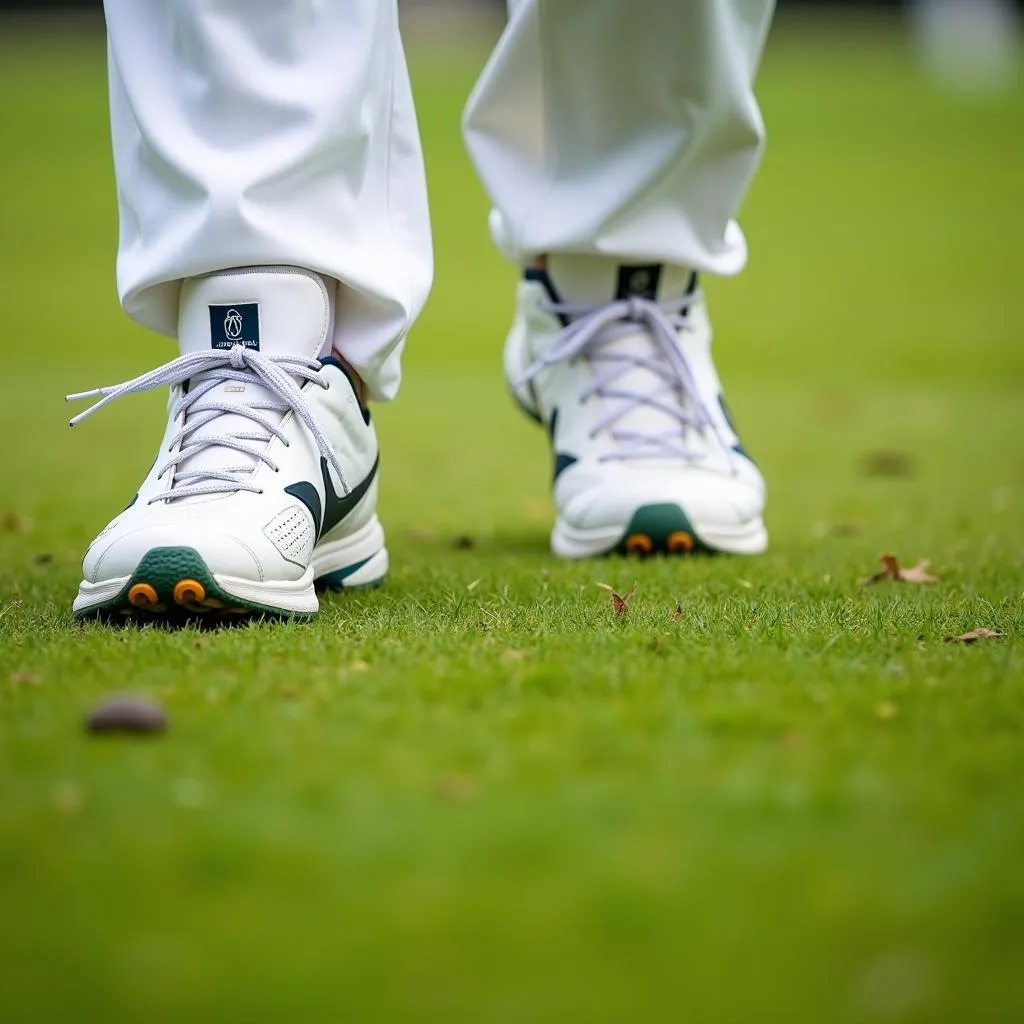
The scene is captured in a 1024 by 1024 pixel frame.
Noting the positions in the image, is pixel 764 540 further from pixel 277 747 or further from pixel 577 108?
pixel 277 747

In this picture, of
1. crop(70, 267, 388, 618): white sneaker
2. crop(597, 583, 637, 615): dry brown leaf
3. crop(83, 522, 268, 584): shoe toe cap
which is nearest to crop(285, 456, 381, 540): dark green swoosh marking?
crop(70, 267, 388, 618): white sneaker

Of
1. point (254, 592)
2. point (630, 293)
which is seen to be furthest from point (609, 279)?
point (254, 592)

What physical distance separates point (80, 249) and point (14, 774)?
1052 cm

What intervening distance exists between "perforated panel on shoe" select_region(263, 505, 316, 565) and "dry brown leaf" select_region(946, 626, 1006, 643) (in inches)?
25.8

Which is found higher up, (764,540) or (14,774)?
(14,774)

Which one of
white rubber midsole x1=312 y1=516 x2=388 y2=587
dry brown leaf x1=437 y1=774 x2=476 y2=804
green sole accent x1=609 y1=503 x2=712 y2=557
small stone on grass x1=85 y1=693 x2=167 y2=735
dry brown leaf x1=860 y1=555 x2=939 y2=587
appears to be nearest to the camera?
dry brown leaf x1=437 y1=774 x2=476 y2=804

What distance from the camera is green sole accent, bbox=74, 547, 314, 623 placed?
1.34 m

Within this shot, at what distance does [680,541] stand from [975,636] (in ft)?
2.02

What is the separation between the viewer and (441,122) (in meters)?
17.0

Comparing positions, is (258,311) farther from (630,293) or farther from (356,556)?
(630,293)

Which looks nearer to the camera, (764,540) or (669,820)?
(669,820)

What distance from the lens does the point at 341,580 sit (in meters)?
1.69

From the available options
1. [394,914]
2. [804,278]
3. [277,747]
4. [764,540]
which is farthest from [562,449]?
[804,278]

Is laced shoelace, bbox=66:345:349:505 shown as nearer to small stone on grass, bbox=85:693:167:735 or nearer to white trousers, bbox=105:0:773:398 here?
white trousers, bbox=105:0:773:398
